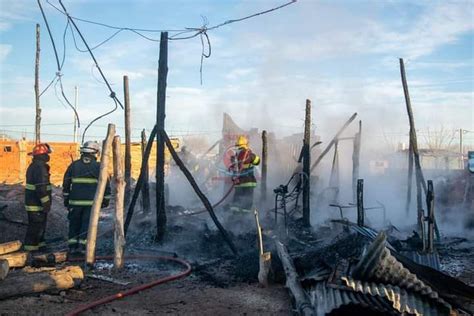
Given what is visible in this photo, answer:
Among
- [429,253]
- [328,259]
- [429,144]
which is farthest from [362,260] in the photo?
[429,144]

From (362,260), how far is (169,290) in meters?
2.97

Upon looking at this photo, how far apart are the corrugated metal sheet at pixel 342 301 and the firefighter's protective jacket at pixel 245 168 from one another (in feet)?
19.2

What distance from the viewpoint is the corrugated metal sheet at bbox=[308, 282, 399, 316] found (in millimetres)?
4652

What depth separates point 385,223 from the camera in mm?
11531

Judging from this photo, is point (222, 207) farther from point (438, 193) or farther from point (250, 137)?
point (438, 193)

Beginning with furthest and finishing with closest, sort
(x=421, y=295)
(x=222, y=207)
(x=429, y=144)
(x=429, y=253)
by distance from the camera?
1. (x=429, y=144)
2. (x=222, y=207)
3. (x=429, y=253)
4. (x=421, y=295)

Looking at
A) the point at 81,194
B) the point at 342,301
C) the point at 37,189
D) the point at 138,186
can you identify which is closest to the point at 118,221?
the point at 138,186

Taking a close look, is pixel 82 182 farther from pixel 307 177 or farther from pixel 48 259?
pixel 307 177

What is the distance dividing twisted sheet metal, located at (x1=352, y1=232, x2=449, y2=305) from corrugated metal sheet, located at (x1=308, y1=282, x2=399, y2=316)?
303mm

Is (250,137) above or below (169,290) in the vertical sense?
above

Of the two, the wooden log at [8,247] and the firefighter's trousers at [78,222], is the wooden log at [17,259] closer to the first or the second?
the wooden log at [8,247]

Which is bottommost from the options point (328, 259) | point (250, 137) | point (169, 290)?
point (169, 290)

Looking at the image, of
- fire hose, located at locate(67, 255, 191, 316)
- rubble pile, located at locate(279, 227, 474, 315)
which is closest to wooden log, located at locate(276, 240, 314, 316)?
rubble pile, located at locate(279, 227, 474, 315)

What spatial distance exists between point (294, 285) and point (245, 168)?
17.5 ft
